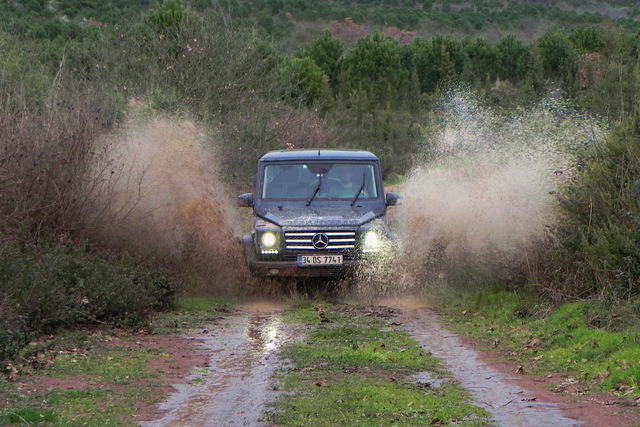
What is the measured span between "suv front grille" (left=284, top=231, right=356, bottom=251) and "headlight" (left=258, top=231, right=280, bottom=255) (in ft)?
0.46

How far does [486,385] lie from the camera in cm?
877

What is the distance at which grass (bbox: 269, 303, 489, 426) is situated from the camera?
24.4 feet

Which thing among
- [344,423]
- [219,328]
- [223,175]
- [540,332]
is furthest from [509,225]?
[223,175]

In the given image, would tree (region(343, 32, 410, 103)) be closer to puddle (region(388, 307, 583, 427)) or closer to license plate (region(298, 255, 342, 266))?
license plate (region(298, 255, 342, 266))

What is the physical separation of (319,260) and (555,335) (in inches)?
164

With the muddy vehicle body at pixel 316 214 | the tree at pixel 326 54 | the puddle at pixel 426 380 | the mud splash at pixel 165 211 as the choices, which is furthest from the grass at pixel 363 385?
the tree at pixel 326 54

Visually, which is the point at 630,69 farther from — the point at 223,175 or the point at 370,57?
the point at 370,57

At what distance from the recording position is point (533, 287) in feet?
43.0

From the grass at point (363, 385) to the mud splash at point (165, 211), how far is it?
4047 mm

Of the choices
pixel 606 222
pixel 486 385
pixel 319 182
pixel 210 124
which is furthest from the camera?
pixel 210 124

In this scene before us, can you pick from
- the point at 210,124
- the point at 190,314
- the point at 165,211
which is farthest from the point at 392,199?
the point at 210,124

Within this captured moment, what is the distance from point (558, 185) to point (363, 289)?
2.97m

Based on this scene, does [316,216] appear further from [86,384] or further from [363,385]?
[86,384]

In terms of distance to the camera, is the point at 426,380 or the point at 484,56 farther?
the point at 484,56
